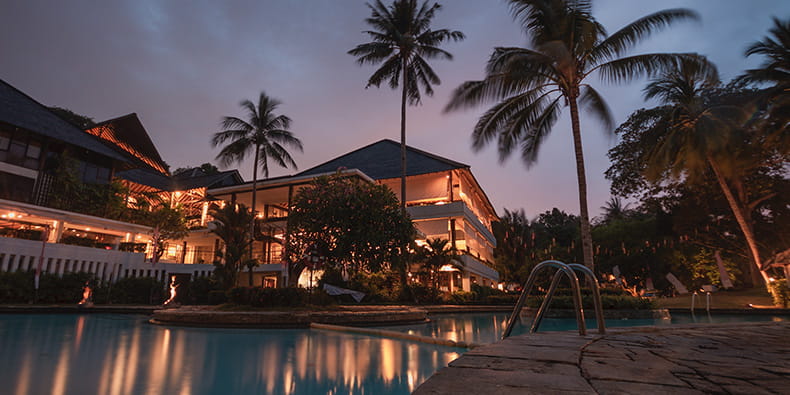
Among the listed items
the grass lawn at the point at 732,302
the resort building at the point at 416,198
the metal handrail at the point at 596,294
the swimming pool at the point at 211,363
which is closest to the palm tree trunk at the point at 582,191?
the swimming pool at the point at 211,363

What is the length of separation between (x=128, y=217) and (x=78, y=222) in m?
4.97

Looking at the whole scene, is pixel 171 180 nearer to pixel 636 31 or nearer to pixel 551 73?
pixel 551 73

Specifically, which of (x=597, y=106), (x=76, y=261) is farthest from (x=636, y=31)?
(x=76, y=261)

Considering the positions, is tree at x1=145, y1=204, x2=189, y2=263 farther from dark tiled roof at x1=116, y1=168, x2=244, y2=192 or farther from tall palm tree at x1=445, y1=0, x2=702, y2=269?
tall palm tree at x1=445, y1=0, x2=702, y2=269

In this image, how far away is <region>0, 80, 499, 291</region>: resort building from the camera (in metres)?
19.9

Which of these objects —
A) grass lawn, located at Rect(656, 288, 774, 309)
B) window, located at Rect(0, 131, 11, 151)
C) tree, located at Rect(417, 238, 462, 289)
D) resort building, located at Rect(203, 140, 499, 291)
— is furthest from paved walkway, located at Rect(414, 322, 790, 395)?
window, located at Rect(0, 131, 11, 151)

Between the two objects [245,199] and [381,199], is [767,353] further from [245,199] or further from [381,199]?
[245,199]

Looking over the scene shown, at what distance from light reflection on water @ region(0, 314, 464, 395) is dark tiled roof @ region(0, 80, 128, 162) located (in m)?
17.9

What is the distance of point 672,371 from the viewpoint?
2.07 meters

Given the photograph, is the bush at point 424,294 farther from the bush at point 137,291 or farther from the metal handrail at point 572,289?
the metal handrail at point 572,289

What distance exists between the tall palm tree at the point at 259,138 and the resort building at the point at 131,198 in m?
1.90

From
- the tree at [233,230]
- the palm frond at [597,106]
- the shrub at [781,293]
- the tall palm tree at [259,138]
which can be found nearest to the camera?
the palm frond at [597,106]

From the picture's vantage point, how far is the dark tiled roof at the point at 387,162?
30984mm

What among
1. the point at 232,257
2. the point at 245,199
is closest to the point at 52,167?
the point at 245,199
